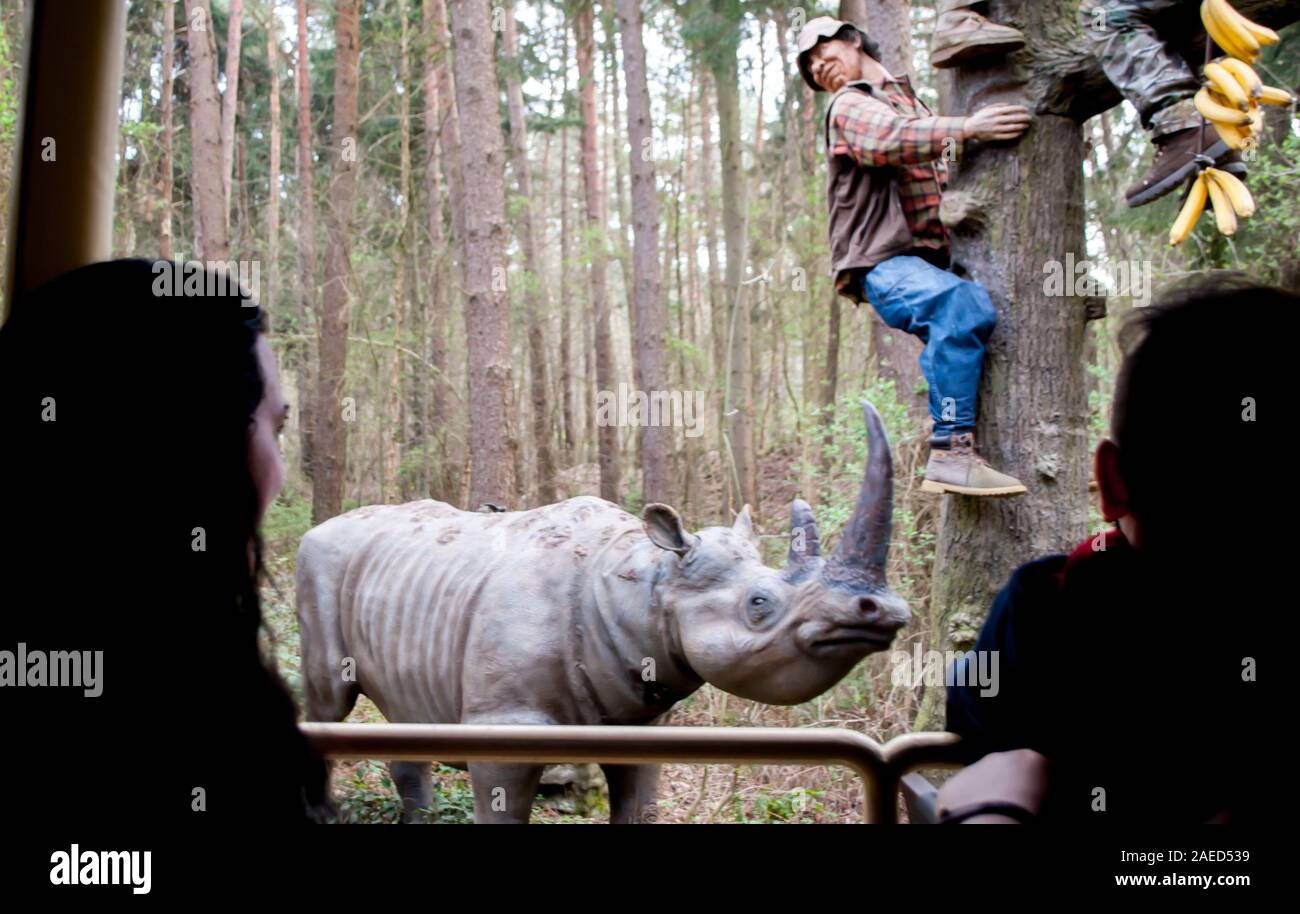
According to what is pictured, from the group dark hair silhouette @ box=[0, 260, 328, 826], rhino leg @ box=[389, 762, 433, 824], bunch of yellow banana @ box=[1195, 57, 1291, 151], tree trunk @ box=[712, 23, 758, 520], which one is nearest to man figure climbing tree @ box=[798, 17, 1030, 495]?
bunch of yellow banana @ box=[1195, 57, 1291, 151]

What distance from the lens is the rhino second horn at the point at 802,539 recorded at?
3.05m

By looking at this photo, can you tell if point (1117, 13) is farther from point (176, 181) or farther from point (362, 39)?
point (176, 181)

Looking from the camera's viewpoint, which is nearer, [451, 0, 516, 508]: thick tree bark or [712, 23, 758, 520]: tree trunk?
[451, 0, 516, 508]: thick tree bark

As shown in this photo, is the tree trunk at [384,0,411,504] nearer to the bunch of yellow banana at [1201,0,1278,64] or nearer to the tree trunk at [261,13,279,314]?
the tree trunk at [261,13,279,314]

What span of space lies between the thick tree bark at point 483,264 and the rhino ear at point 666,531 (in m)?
3.45

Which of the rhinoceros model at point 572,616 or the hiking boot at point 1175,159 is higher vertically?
the hiking boot at point 1175,159

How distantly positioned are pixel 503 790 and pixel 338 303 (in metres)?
6.63

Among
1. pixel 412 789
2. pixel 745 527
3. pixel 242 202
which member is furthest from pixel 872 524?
pixel 242 202

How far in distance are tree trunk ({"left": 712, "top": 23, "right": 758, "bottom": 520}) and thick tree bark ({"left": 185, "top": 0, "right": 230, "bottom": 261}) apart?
414cm

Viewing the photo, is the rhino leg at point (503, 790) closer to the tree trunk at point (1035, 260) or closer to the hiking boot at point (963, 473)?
the hiking boot at point (963, 473)

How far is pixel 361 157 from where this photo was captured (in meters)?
11.6

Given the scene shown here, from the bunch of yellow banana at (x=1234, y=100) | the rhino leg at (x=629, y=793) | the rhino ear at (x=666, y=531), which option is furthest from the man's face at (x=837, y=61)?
the rhino leg at (x=629, y=793)

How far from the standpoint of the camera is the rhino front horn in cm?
282
